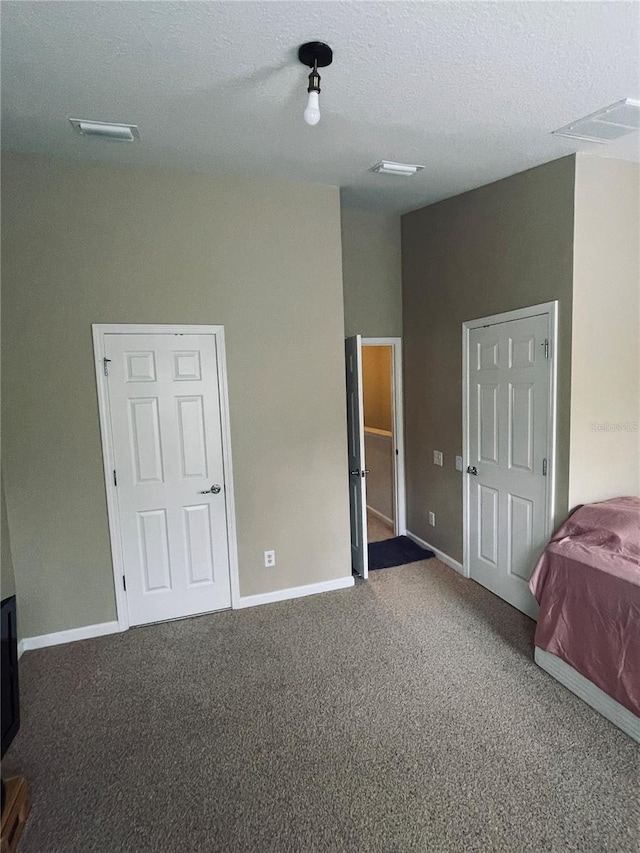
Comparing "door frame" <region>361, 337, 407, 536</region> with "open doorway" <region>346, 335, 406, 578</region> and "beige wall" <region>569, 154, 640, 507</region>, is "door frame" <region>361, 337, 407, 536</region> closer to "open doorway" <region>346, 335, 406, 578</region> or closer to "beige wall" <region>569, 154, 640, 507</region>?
"open doorway" <region>346, 335, 406, 578</region>

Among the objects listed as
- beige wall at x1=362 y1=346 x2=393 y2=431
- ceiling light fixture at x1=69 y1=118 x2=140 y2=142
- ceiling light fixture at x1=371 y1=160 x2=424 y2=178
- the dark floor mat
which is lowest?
the dark floor mat

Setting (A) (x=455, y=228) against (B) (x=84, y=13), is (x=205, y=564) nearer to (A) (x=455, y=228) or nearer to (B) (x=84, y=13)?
(B) (x=84, y=13)

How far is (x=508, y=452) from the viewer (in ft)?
10.1

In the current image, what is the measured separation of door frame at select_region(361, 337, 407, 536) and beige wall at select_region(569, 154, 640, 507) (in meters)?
1.83

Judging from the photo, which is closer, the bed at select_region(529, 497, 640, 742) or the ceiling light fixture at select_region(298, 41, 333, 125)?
the ceiling light fixture at select_region(298, 41, 333, 125)

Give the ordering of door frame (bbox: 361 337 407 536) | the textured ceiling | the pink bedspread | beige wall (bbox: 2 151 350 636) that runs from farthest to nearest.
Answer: door frame (bbox: 361 337 407 536) < beige wall (bbox: 2 151 350 636) < the pink bedspread < the textured ceiling

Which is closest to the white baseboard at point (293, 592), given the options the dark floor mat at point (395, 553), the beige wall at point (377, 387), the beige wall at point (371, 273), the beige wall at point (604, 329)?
the dark floor mat at point (395, 553)

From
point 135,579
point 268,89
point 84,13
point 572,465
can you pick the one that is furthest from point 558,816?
point 84,13

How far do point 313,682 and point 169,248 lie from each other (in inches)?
111

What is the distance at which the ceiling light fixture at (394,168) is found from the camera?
9.06ft

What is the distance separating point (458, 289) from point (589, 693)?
109 inches

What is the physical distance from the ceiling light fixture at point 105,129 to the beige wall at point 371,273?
205 cm

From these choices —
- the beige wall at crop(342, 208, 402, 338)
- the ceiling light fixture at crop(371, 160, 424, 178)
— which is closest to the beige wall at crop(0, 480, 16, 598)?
the beige wall at crop(342, 208, 402, 338)

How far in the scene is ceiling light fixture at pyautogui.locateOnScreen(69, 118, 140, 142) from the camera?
2.19 m
